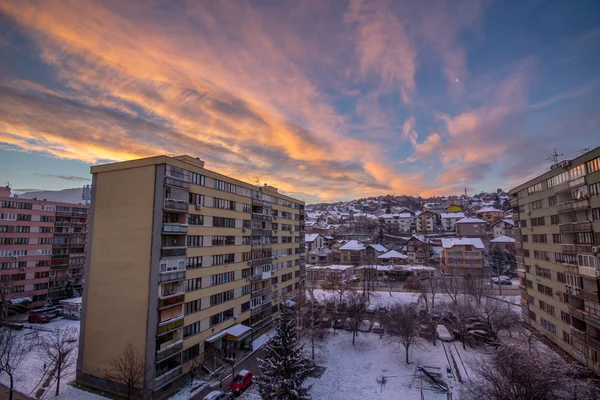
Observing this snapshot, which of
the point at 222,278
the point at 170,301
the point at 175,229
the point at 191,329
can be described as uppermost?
the point at 175,229

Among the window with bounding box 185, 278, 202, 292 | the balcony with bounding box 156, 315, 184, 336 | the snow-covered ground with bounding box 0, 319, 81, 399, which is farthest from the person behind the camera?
the window with bounding box 185, 278, 202, 292

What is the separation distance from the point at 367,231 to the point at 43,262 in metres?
119

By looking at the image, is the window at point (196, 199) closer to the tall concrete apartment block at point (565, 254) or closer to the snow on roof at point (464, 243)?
the tall concrete apartment block at point (565, 254)

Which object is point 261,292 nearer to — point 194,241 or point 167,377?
point 194,241

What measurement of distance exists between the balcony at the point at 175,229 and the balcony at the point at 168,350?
963cm

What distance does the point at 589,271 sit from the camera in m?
25.8

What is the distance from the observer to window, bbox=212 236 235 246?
32.4 meters

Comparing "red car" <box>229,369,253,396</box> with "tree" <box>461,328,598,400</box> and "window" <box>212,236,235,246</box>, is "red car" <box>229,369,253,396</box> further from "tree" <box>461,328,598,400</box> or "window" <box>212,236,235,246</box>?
"tree" <box>461,328,598,400</box>

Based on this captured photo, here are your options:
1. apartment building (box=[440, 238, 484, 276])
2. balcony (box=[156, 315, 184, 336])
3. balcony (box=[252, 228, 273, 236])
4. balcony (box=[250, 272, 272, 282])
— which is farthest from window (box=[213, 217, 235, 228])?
apartment building (box=[440, 238, 484, 276])

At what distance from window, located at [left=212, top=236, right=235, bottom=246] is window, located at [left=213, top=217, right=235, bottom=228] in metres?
1.34

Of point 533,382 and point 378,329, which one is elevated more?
point 533,382

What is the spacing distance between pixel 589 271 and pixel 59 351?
157ft

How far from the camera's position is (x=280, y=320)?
23.1m

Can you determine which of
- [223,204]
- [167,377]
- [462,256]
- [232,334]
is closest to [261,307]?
[232,334]
